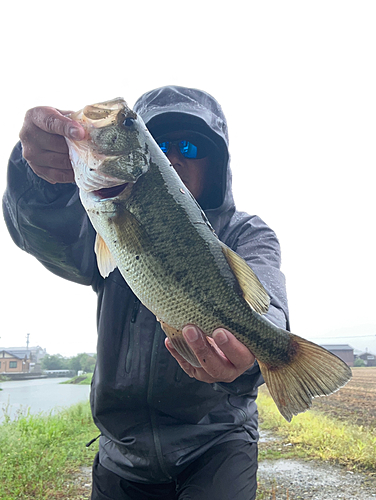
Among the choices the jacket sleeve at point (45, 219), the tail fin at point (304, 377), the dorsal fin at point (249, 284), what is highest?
the jacket sleeve at point (45, 219)

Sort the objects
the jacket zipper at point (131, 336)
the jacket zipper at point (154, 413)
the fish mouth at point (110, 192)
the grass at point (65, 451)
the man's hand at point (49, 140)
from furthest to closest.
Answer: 1. the grass at point (65, 451)
2. the jacket zipper at point (131, 336)
3. the jacket zipper at point (154, 413)
4. the fish mouth at point (110, 192)
5. the man's hand at point (49, 140)

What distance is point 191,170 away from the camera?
3.57 meters

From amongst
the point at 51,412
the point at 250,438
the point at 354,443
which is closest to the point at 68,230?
the point at 250,438

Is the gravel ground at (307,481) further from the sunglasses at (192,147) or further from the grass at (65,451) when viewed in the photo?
the sunglasses at (192,147)

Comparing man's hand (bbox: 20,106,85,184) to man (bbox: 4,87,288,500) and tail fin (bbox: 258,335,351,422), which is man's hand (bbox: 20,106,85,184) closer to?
man (bbox: 4,87,288,500)

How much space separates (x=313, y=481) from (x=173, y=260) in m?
5.39

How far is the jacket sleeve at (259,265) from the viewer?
2.22m

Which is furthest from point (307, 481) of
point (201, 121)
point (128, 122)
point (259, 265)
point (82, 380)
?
point (82, 380)

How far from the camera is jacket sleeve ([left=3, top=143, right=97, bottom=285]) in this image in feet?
8.23

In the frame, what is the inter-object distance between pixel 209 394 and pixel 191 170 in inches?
84.4

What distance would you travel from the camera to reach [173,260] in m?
1.95

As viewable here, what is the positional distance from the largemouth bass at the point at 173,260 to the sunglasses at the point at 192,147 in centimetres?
140

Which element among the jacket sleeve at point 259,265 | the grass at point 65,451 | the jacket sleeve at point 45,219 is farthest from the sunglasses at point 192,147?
the grass at point 65,451

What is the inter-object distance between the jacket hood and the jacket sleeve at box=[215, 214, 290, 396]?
0.25 m
